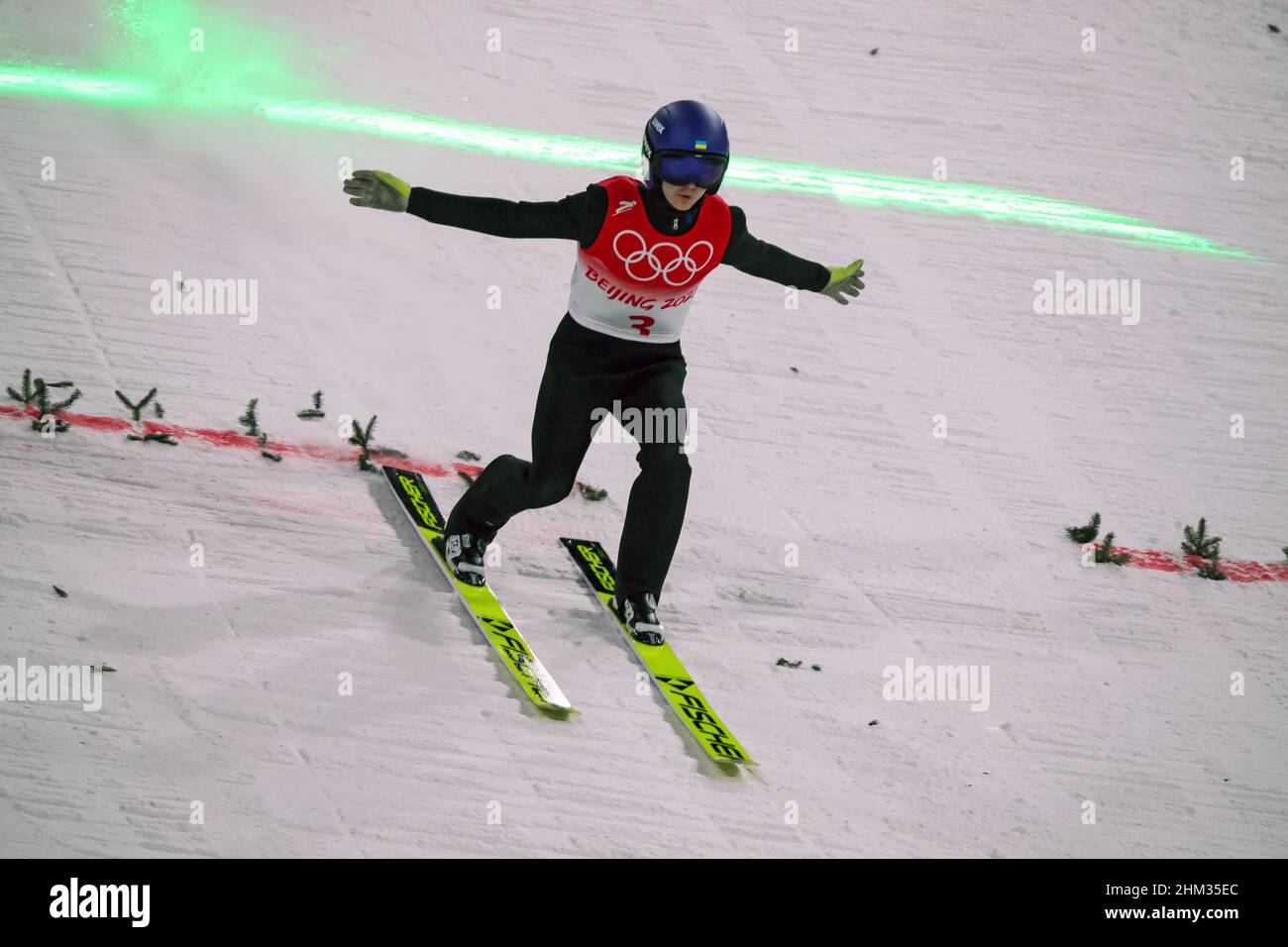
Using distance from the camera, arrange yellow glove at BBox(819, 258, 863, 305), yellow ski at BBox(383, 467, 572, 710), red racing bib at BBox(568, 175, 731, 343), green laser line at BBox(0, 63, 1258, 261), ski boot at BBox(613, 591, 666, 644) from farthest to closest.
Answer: green laser line at BBox(0, 63, 1258, 261) → yellow glove at BBox(819, 258, 863, 305) → ski boot at BBox(613, 591, 666, 644) → red racing bib at BBox(568, 175, 731, 343) → yellow ski at BBox(383, 467, 572, 710)

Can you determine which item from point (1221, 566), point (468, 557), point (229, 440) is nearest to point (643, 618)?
point (468, 557)

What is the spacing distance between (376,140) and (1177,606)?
17.3ft

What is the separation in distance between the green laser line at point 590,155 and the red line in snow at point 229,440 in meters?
2.97

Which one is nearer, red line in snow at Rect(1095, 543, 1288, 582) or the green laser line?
red line in snow at Rect(1095, 543, 1288, 582)

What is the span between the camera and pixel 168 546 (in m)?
5.48

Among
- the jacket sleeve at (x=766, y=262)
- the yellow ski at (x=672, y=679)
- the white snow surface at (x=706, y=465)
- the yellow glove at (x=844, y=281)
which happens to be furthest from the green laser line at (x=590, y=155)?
the yellow ski at (x=672, y=679)

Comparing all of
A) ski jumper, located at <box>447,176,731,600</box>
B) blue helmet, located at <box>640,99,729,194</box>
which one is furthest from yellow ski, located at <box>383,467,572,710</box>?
blue helmet, located at <box>640,99,729,194</box>

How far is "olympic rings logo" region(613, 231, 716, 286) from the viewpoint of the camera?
514 cm

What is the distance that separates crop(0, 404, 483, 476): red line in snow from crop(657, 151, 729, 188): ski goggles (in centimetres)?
192

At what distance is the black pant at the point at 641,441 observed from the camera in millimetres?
5320

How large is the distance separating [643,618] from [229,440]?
2.06 metres

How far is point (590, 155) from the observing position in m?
8.87

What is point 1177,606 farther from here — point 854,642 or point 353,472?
point 353,472

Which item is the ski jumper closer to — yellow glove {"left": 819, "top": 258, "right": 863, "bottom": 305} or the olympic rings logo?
the olympic rings logo
